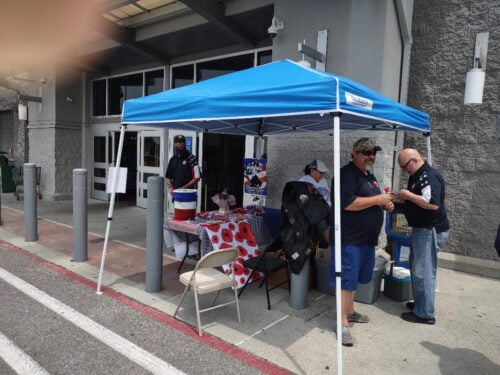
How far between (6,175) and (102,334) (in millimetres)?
11380

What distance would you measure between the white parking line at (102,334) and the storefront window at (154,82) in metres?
6.61

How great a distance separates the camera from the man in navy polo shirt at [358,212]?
3.19 m

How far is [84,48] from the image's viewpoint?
10.2m

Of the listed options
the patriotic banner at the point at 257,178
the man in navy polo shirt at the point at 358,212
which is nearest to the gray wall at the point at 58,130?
the patriotic banner at the point at 257,178

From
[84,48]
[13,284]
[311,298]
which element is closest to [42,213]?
[84,48]

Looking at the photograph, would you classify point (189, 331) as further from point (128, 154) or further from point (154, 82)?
point (128, 154)

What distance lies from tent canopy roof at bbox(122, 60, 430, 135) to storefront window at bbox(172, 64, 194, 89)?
5.22 meters

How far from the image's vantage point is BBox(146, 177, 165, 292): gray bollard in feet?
13.8

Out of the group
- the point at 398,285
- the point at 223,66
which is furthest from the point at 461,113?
the point at 223,66

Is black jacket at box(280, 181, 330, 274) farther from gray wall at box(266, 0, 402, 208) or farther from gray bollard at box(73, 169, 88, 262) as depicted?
gray bollard at box(73, 169, 88, 262)

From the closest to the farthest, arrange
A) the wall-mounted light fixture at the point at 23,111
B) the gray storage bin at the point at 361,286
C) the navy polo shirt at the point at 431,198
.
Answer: the navy polo shirt at the point at 431,198 < the gray storage bin at the point at 361,286 < the wall-mounted light fixture at the point at 23,111

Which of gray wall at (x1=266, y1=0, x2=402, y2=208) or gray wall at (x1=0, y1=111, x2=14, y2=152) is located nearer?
gray wall at (x1=266, y1=0, x2=402, y2=208)

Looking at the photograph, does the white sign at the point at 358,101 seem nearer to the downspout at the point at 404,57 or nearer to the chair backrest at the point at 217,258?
the chair backrest at the point at 217,258

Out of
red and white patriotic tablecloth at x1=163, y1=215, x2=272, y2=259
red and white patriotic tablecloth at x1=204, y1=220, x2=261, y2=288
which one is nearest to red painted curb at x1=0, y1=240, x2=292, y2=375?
red and white patriotic tablecloth at x1=204, y1=220, x2=261, y2=288
